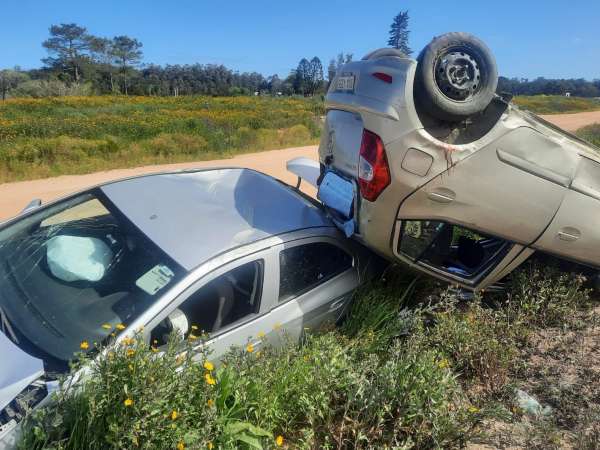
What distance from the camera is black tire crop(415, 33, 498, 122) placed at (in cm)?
290

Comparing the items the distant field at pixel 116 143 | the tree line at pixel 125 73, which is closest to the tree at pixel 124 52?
the tree line at pixel 125 73

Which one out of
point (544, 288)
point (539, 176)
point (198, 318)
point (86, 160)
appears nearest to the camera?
point (198, 318)

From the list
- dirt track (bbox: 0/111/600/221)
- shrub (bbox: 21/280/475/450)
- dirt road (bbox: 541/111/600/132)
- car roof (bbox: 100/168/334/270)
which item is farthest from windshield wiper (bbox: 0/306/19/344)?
dirt road (bbox: 541/111/600/132)

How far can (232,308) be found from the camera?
2783mm

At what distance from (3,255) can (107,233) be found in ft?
2.22

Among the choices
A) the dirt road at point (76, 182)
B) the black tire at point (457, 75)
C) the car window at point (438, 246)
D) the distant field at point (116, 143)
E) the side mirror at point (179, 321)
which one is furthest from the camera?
the distant field at point (116, 143)

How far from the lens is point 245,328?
9.07 feet

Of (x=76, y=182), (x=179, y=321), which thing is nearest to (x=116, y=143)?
(x=76, y=182)

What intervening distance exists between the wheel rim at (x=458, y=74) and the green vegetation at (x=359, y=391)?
1.48 m

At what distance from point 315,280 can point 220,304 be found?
792 millimetres

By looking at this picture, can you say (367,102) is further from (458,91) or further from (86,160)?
(86,160)

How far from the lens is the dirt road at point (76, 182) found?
7980 mm

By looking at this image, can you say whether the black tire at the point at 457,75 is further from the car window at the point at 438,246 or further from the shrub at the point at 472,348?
the shrub at the point at 472,348

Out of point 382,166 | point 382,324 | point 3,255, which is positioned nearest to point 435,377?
point 382,324
